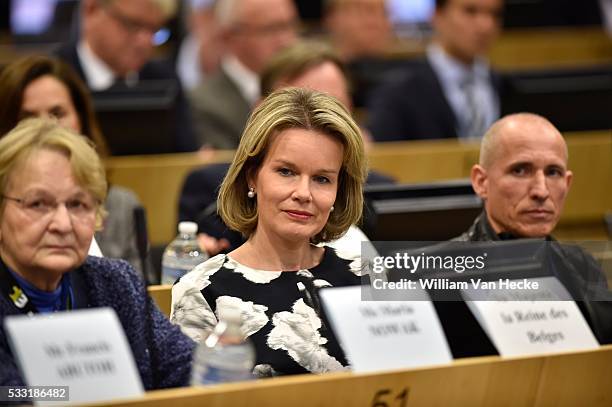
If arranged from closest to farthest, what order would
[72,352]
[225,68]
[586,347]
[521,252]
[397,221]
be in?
[72,352], [586,347], [521,252], [397,221], [225,68]

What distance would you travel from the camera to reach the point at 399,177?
4773mm

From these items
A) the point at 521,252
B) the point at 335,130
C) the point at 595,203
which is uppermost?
the point at 335,130

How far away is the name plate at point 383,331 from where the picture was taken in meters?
2.10

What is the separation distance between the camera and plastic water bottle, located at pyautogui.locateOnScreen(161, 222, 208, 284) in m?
3.29

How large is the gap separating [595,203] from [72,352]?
140 inches

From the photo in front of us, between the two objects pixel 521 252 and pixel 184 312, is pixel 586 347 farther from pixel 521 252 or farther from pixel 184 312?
pixel 184 312

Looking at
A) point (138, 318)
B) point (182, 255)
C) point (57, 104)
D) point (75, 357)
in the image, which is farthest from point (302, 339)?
point (57, 104)

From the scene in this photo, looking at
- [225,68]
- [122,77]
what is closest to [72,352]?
[122,77]

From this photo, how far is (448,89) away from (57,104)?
8.42 feet

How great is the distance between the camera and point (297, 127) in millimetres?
2678

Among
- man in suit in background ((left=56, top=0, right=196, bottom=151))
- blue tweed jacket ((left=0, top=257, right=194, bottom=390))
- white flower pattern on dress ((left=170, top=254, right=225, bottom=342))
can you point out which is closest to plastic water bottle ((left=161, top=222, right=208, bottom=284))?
white flower pattern on dress ((left=170, top=254, right=225, bottom=342))

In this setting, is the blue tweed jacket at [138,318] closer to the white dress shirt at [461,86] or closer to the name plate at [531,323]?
the name plate at [531,323]

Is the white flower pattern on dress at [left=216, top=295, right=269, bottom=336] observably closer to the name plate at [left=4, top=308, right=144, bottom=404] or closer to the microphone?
the name plate at [left=4, top=308, right=144, bottom=404]

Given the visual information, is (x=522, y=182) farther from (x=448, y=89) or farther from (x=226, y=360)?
(x=448, y=89)
